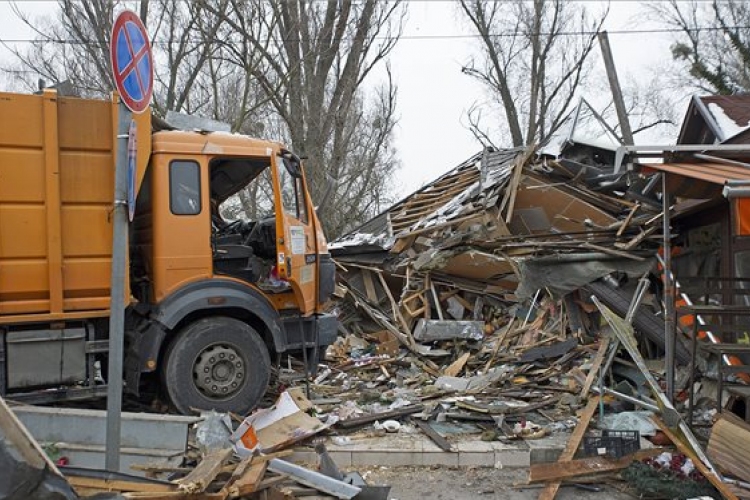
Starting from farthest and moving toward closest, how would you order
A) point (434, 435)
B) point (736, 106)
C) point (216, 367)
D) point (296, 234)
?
point (736, 106), point (296, 234), point (216, 367), point (434, 435)

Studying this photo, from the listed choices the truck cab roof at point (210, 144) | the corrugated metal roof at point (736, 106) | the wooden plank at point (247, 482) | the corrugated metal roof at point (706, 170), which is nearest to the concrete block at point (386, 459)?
the wooden plank at point (247, 482)

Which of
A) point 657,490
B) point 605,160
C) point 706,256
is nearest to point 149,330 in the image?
point 657,490

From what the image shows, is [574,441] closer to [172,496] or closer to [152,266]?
[172,496]

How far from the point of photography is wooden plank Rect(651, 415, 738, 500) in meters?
4.60

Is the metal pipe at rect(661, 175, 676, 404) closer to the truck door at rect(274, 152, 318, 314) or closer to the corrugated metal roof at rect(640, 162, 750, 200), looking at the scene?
the corrugated metal roof at rect(640, 162, 750, 200)

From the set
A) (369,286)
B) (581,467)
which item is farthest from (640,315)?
(369,286)

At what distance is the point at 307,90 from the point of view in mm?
19312

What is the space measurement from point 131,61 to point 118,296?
1465 millimetres

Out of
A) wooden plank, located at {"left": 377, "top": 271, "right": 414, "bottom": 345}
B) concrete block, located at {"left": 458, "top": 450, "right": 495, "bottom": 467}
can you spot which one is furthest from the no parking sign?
wooden plank, located at {"left": 377, "top": 271, "right": 414, "bottom": 345}

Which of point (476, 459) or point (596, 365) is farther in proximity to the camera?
point (596, 365)

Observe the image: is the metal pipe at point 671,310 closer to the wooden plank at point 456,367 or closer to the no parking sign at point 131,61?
the wooden plank at point 456,367

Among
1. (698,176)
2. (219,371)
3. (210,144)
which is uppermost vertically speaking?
(210,144)

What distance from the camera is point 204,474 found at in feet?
14.3

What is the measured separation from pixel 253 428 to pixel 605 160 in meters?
10.1
